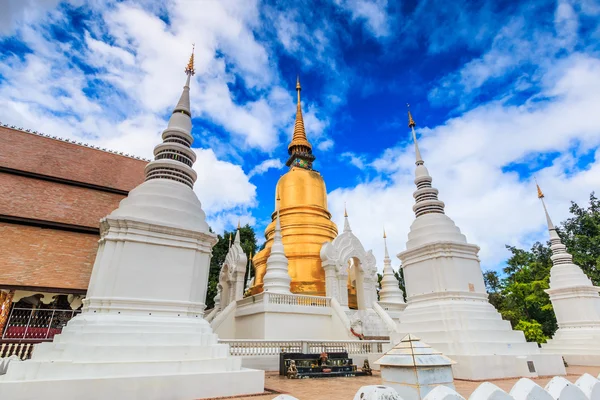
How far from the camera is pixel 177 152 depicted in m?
8.00

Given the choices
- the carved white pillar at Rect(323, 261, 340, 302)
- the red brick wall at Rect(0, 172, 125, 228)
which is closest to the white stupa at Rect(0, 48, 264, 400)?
the red brick wall at Rect(0, 172, 125, 228)

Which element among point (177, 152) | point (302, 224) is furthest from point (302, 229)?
point (177, 152)

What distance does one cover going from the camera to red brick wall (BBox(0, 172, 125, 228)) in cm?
1084

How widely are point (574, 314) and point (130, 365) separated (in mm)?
14936

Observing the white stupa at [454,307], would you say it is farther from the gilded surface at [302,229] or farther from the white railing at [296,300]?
the gilded surface at [302,229]

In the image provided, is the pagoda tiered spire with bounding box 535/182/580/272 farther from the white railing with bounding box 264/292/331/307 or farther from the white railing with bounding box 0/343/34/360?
the white railing with bounding box 0/343/34/360

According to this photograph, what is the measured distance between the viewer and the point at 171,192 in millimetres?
7223

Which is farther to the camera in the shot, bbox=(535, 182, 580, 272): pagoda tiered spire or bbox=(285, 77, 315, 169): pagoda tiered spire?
bbox=(285, 77, 315, 169): pagoda tiered spire

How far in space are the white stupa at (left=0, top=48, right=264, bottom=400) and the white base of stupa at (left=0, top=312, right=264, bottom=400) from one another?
1 centimetres

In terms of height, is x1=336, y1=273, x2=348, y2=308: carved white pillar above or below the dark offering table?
above

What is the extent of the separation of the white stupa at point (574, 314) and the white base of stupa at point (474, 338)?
510 centimetres

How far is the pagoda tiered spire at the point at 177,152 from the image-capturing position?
7.63 metres

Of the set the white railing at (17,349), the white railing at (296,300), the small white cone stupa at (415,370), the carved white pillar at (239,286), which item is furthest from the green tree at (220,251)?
the small white cone stupa at (415,370)

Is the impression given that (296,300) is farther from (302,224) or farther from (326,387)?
(326,387)
